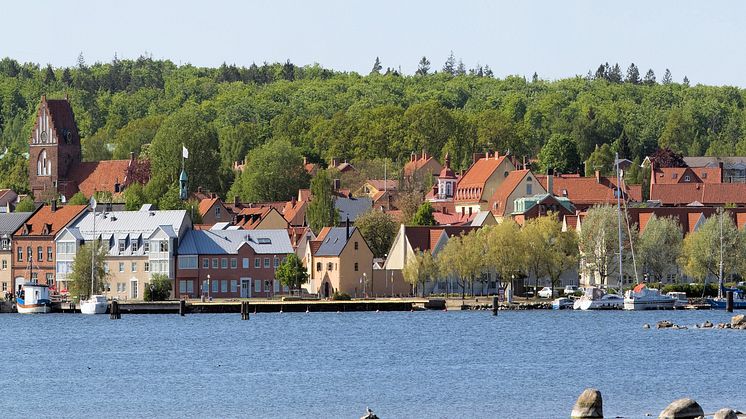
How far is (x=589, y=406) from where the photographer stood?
5091cm

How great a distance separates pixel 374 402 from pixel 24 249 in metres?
78.4

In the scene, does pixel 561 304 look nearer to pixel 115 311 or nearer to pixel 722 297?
pixel 722 297

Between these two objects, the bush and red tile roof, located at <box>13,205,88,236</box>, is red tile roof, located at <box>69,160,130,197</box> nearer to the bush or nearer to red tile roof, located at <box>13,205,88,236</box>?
red tile roof, located at <box>13,205,88,236</box>

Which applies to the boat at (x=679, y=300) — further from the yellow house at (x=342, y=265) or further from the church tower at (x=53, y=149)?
the church tower at (x=53, y=149)

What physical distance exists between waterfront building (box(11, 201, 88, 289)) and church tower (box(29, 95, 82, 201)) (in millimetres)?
45333

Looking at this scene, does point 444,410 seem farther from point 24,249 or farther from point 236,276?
point 24,249

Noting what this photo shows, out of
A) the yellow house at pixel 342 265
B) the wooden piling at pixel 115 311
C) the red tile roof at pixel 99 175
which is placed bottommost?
the wooden piling at pixel 115 311

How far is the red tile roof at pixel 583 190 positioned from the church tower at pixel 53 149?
5265 centimetres

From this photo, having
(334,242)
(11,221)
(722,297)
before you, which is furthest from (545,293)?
(11,221)

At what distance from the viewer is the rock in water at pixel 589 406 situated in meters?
50.9

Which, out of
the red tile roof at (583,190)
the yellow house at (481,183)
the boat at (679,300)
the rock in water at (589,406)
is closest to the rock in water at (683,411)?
the rock in water at (589,406)

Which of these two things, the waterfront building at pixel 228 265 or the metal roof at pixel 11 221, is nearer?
the waterfront building at pixel 228 265

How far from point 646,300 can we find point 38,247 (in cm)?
4760

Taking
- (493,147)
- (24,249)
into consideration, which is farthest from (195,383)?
(493,147)
